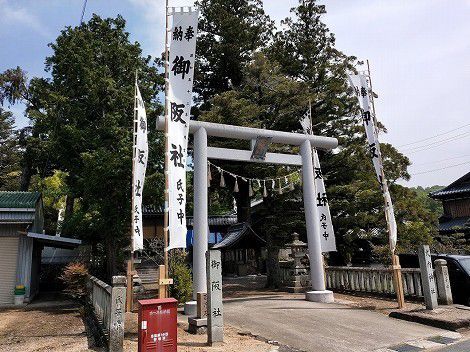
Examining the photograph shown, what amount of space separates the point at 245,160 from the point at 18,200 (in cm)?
1171

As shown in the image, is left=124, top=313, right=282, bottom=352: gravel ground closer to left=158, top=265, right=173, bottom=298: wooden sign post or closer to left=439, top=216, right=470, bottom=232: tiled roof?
left=158, top=265, right=173, bottom=298: wooden sign post

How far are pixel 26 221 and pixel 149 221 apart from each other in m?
14.3

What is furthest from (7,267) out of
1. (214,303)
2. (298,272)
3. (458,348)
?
(458,348)

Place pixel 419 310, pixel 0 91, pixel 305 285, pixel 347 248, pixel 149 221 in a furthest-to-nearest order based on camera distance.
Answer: pixel 149 221 < pixel 0 91 < pixel 347 248 < pixel 305 285 < pixel 419 310

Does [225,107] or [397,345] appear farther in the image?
[225,107]

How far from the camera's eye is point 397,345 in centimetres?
805

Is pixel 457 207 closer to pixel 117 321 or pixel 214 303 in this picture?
pixel 214 303

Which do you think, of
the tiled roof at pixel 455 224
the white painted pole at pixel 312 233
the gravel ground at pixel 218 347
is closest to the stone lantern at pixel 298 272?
the white painted pole at pixel 312 233

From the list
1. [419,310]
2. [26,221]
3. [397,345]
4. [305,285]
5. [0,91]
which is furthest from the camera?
[0,91]

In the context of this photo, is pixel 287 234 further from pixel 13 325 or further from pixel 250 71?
pixel 13 325

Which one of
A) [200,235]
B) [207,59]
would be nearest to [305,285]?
[200,235]

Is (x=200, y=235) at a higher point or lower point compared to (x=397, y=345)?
higher

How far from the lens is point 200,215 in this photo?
38.1 ft

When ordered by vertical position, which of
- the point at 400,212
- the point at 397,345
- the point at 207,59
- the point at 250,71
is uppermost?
the point at 207,59
